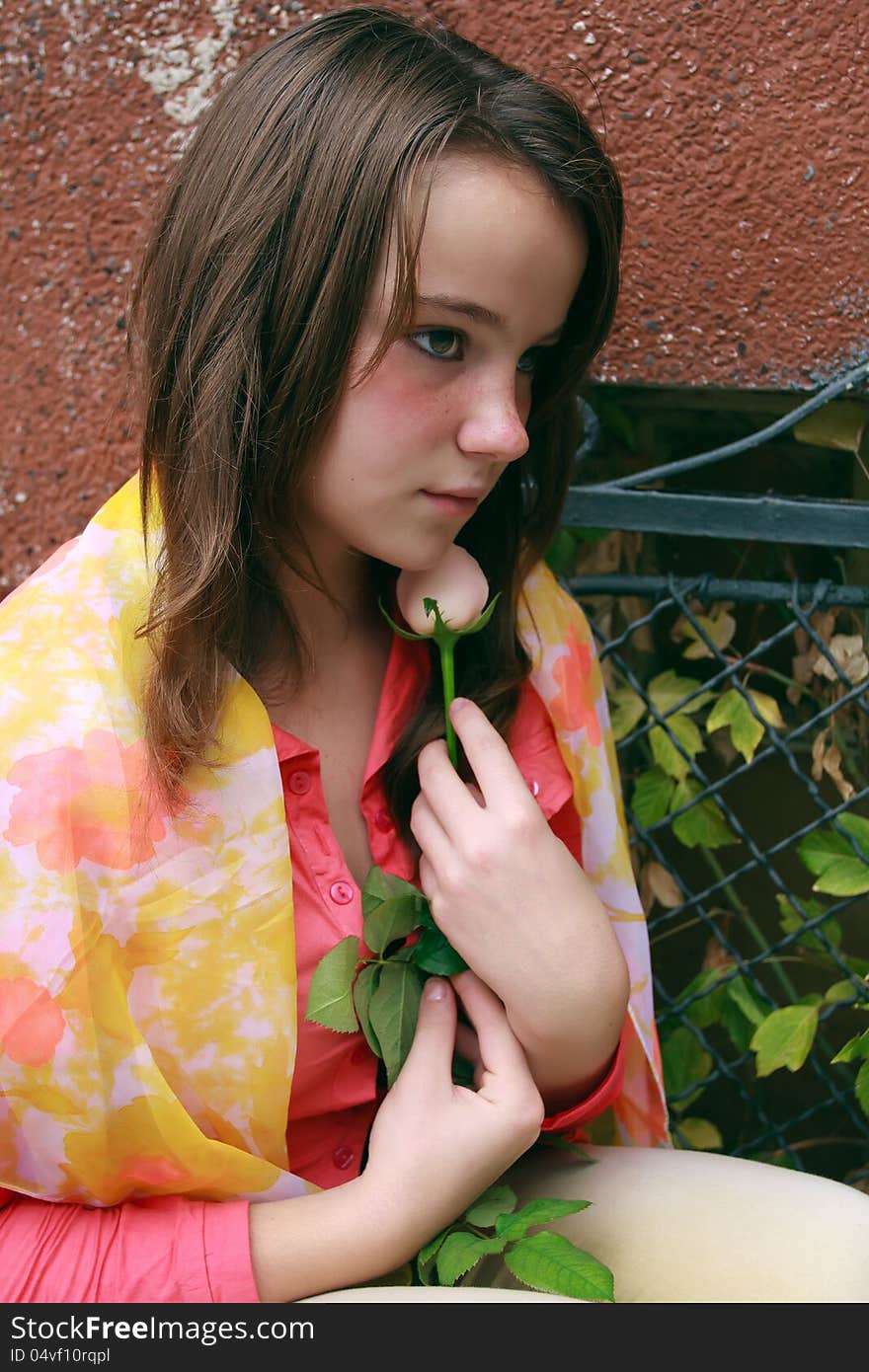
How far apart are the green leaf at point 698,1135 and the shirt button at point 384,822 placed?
38.2 inches

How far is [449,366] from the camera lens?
1103 millimetres

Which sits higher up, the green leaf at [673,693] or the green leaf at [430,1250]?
the green leaf at [673,693]

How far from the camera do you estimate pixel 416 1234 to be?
3.58 feet

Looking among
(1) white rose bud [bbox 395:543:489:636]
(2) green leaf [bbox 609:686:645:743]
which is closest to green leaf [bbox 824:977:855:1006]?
(2) green leaf [bbox 609:686:645:743]

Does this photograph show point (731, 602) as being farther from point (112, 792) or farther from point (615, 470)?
point (112, 792)

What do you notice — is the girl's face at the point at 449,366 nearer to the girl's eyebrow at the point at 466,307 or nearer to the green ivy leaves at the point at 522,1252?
the girl's eyebrow at the point at 466,307

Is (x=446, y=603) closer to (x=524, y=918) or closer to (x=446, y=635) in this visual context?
(x=446, y=635)

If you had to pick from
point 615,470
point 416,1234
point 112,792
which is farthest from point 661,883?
point 112,792

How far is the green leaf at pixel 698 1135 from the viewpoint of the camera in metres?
1.96

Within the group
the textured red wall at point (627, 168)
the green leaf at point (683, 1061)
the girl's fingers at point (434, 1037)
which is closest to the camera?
the girl's fingers at point (434, 1037)

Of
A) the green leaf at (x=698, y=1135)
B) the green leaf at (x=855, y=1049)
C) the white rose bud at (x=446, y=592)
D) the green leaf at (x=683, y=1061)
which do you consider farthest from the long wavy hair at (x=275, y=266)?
the green leaf at (x=698, y=1135)

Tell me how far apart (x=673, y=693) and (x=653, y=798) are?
0.15 meters

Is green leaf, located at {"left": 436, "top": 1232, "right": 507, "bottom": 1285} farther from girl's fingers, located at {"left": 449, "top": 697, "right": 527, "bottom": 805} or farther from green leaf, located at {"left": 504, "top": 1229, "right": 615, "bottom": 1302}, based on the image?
girl's fingers, located at {"left": 449, "top": 697, "right": 527, "bottom": 805}

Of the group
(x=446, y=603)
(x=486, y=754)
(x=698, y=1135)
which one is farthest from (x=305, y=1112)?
(x=698, y=1135)
